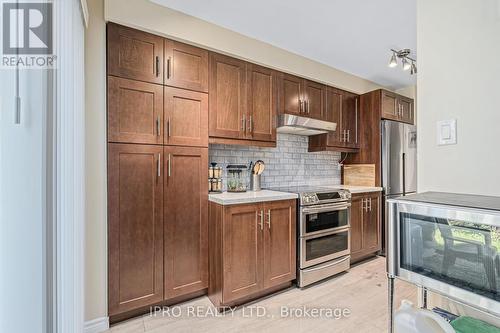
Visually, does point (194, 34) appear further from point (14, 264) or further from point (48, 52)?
point (14, 264)

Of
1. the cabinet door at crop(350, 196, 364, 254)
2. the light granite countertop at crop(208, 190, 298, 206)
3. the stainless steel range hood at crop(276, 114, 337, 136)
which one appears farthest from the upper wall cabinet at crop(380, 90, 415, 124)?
the light granite countertop at crop(208, 190, 298, 206)

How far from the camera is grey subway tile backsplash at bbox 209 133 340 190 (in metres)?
2.86

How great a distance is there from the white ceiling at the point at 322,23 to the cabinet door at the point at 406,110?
3.40 ft

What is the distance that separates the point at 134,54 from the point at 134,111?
46 cm

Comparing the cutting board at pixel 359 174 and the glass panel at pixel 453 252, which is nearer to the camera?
the glass panel at pixel 453 252

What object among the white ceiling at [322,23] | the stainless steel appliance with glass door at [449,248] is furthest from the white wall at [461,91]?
the white ceiling at [322,23]

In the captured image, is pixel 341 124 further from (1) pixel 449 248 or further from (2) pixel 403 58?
(1) pixel 449 248

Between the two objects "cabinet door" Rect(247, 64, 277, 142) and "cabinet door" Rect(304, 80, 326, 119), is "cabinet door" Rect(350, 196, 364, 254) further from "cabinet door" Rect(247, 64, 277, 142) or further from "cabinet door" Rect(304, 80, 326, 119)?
"cabinet door" Rect(247, 64, 277, 142)

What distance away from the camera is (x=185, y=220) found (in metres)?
2.21

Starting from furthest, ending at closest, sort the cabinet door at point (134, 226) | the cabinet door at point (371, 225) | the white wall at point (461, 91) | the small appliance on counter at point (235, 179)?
the cabinet door at point (371, 225), the small appliance on counter at point (235, 179), the cabinet door at point (134, 226), the white wall at point (461, 91)

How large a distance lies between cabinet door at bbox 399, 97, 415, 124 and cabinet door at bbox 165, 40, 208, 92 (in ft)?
10.3

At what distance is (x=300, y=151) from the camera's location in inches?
140

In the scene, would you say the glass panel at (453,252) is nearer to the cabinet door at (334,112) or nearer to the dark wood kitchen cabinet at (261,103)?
the dark wood kitchen cabinet at (261,103)

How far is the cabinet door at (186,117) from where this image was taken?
2141mm
